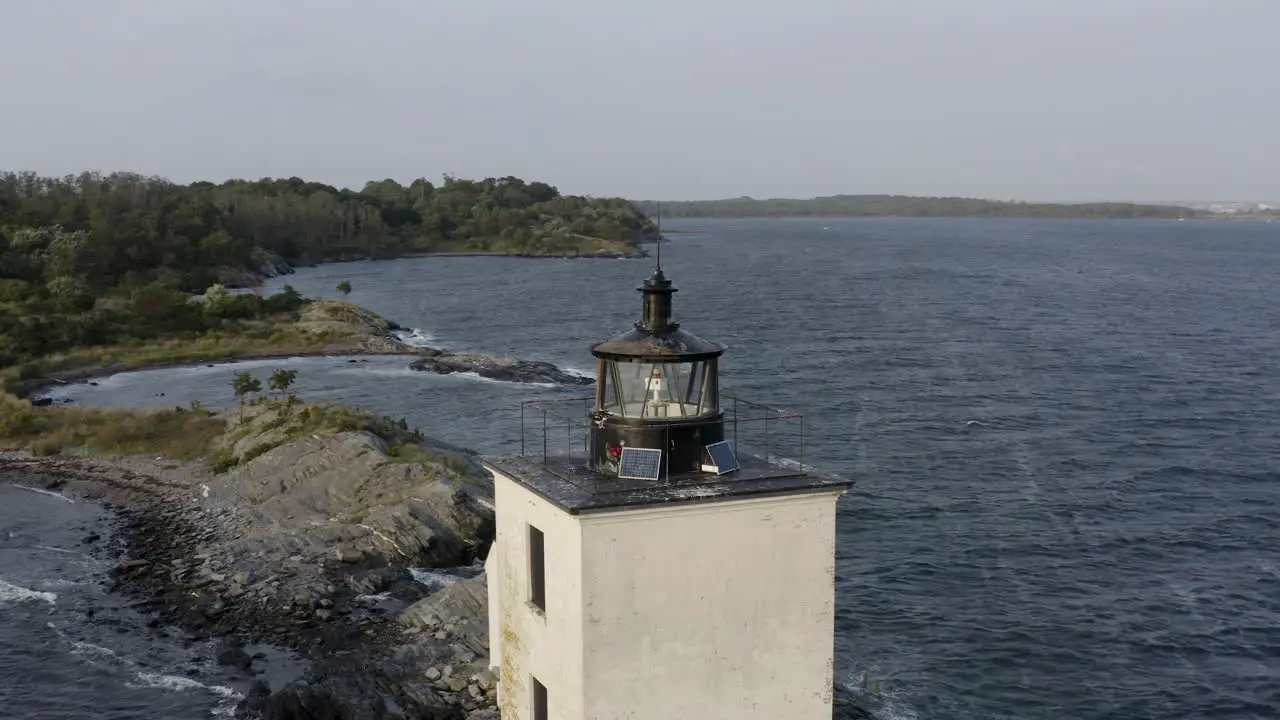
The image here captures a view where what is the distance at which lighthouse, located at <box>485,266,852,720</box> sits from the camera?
1110cm

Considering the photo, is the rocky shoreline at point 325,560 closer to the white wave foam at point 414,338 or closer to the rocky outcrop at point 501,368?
the rocky outcrop at point 501,368

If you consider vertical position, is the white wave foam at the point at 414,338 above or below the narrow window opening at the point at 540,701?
below

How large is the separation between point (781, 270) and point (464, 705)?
355ft

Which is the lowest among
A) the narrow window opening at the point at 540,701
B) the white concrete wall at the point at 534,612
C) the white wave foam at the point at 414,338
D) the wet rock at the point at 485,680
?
the wet rock at the point at 485,680

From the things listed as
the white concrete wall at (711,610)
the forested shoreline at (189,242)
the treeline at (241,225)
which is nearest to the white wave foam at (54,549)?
the white concrete wall at (711,610)

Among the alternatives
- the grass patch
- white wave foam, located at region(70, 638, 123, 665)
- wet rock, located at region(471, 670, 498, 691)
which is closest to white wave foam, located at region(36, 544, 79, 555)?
white wave foam, located at region(70, 638, 123, 665)

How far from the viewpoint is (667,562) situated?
1124 cm

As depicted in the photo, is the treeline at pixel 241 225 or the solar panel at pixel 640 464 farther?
the treeline at pixel 241 225

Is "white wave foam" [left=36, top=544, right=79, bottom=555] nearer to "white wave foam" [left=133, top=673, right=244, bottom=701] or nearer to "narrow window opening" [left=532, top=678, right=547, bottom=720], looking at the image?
"white wave foam" [left=133, top=673, right=244, bottom=701]

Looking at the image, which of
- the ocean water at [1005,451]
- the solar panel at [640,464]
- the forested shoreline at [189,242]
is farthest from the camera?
the forested shoreline at [189,242]

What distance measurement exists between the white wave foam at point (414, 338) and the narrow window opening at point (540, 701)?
55.5 metres

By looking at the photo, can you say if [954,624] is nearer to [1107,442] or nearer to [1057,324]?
[1107,442]

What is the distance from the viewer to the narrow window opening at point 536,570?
1234cm

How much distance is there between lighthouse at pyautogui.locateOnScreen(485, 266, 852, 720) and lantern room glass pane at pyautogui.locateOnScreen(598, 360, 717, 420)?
2 cm
